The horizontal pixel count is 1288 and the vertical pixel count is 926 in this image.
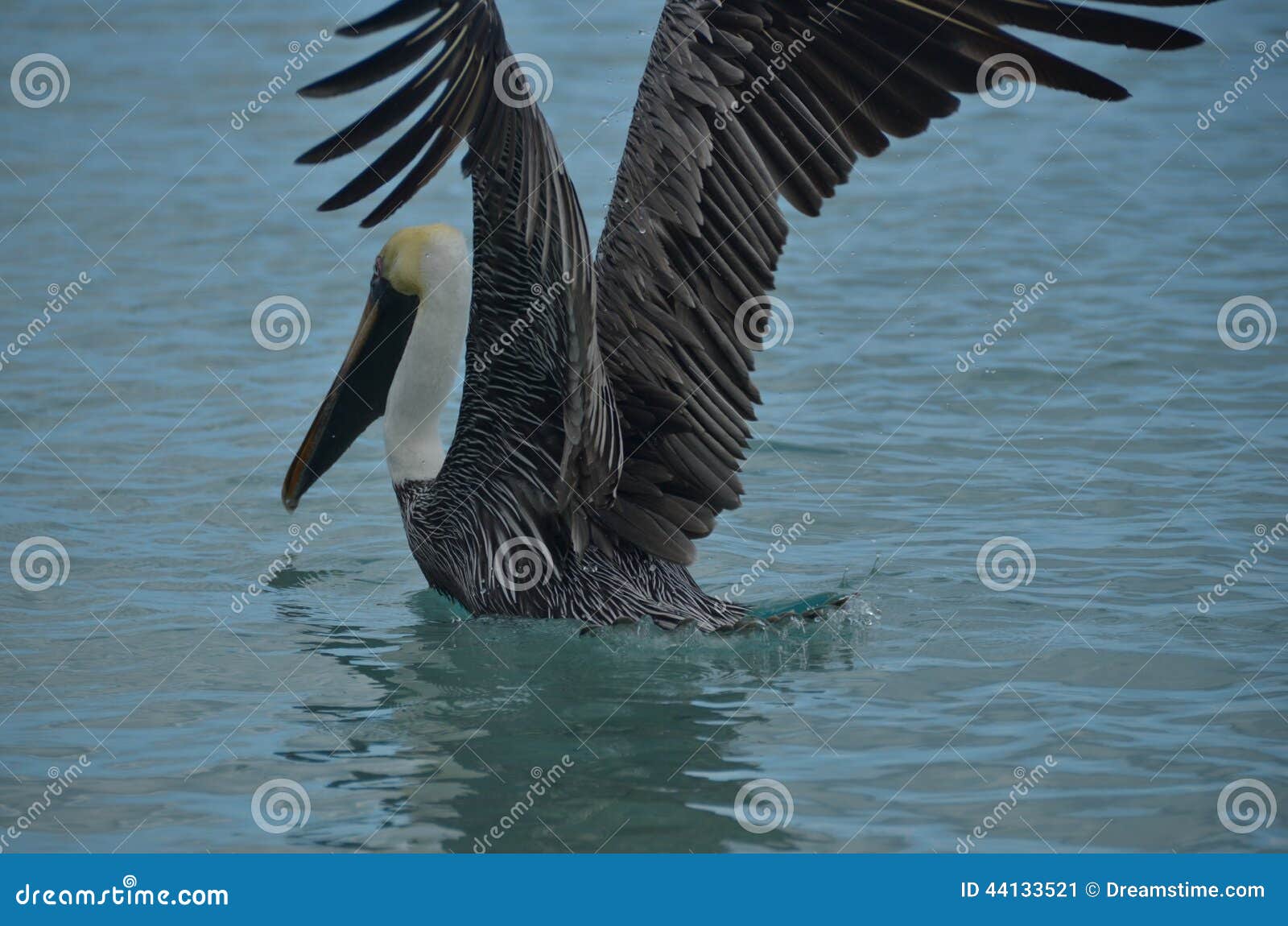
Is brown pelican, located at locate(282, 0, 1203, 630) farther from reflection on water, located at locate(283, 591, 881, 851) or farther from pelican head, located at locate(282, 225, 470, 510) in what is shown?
reflection on water, located at locate(283, 591, 881, 851)

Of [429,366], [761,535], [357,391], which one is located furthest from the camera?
[761,535]

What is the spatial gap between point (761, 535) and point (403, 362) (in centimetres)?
164

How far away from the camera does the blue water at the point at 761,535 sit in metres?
4.49

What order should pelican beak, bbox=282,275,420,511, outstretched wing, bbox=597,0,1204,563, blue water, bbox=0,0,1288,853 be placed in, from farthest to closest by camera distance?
pelican beak, bbox=282,275,420,511 → outstretched wing, bbox=597,0,1204,563 → blue water, bbox=0,0,1288,853

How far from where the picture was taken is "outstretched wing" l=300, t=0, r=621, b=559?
3988 mm

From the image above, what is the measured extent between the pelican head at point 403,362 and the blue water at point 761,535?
508mm

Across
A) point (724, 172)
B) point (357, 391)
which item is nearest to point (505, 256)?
point (724, 172)

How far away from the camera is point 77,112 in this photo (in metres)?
12.6

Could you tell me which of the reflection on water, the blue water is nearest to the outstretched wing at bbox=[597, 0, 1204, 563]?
the reflection on water

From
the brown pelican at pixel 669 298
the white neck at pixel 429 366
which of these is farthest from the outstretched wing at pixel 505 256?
the white neck at pixel 429 366

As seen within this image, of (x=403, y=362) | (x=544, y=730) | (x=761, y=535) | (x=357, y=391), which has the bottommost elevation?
(x=544, y=730)

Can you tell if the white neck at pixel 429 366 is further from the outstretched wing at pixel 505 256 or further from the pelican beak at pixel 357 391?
the outstretched wing at pixel 505 256

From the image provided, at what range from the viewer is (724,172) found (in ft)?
18.1

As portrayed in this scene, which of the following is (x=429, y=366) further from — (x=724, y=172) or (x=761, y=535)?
(x=761, y=535)
